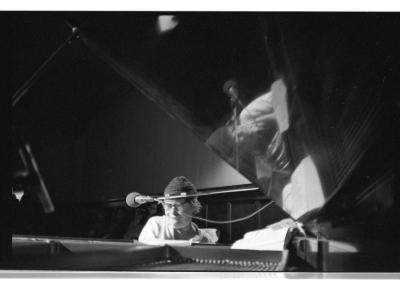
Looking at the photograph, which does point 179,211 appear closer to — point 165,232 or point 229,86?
point 165,232

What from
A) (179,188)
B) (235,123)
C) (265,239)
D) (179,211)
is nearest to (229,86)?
(235,123)

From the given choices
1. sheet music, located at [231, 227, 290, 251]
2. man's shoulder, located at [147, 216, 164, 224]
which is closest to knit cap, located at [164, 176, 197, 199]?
man's shoulder, located at [147, 216, 164, 224]

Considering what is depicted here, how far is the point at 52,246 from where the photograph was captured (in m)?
2.40

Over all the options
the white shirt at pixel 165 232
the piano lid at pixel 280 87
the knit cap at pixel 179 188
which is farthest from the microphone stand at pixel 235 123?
the white shirt at pixel 165 232

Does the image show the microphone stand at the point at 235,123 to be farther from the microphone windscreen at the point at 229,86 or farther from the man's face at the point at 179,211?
the man's face at the point at 179,211

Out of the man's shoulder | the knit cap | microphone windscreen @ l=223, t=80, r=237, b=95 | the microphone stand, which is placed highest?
microphone windscreen @ l=223, t=80, r=237, b=95

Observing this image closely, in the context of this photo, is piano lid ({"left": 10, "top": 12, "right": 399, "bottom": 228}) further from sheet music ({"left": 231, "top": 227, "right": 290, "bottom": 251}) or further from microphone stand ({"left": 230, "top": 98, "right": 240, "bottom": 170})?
sheet music ({"left": 231, "top": 227, "right": 290, "bottom": 251})

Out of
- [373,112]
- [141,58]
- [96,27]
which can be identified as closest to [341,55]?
[373,112]

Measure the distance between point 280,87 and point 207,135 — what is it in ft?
1.40

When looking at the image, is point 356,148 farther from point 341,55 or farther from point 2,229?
point 2,229

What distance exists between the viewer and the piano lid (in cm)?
239

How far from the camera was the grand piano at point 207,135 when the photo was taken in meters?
2.39

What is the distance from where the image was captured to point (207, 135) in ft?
8.02

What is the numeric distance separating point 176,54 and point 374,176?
3.70 ft
